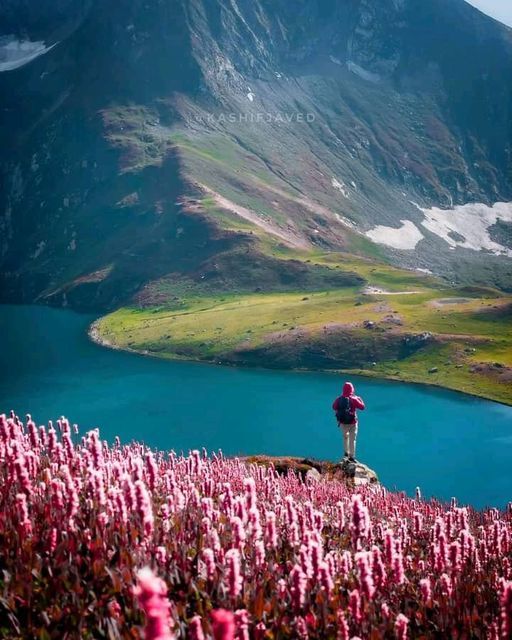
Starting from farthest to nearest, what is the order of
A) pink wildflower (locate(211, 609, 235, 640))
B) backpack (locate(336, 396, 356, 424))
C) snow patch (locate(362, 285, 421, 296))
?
snow patch (locate(362, 285, 421, 296))
backpack (locate(336, 396, 356, 424))
pink wildflower (locate(211, 609, 235, 640))

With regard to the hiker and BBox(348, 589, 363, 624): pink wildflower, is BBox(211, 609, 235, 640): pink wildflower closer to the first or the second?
BBox(348, 589, 363, 624): pink wildflower

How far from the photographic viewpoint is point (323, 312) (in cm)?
13550

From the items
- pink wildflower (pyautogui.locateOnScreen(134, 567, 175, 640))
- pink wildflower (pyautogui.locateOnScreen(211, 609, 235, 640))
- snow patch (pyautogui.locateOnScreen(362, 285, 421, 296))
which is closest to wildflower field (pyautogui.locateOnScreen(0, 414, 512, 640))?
pink wildflower (pyautogui.locateOnScreen(211, 609, 235, 640))

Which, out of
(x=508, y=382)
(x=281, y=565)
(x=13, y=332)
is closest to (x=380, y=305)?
(x=508, y=382)

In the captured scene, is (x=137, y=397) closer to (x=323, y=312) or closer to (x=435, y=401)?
(x=435, y=401)

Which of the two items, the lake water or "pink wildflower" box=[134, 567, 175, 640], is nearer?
"pink wildflower" box=[134, 567, 175, 640]

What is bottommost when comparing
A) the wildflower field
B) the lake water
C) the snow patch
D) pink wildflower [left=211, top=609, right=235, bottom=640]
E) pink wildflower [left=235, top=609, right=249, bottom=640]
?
the lake water

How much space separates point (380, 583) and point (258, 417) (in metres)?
75.4

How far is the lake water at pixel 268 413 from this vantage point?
6619 centimetres

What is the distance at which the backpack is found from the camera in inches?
1144

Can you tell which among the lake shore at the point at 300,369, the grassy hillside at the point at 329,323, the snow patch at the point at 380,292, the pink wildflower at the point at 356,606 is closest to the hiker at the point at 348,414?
the pink wildflower at the point at 356,606

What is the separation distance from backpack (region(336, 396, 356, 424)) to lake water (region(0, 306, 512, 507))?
30964 millimetres

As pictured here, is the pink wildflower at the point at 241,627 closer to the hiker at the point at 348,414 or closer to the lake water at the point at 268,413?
→ the hiker at the point at 348,414

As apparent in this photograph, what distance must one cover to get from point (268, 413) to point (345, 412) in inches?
2171
